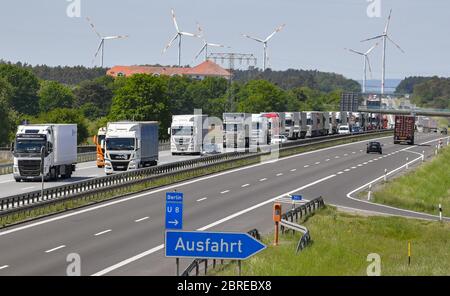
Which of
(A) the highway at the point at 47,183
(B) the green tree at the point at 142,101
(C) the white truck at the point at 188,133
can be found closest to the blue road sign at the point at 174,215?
(A) the highway at the point at 47,183

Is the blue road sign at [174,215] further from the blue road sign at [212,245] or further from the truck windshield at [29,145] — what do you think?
the truck windshield at [29,145]

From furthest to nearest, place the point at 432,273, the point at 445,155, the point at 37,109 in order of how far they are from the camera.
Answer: the point at 37,109
the point at 445,155
the point at 432,273

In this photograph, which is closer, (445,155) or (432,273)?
(432,273)

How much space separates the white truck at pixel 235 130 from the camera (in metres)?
86.9

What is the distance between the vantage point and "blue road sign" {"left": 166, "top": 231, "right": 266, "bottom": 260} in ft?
53.1

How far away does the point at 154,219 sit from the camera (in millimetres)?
39938

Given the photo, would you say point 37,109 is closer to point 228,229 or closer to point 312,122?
point 312,122

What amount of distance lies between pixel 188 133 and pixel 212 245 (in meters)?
66.7

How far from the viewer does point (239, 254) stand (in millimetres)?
16219

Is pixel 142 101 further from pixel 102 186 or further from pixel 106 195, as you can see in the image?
pixel 106 195

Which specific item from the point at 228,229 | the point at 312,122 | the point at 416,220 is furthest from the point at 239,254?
the point at 312,122

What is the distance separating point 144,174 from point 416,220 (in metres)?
18.3
